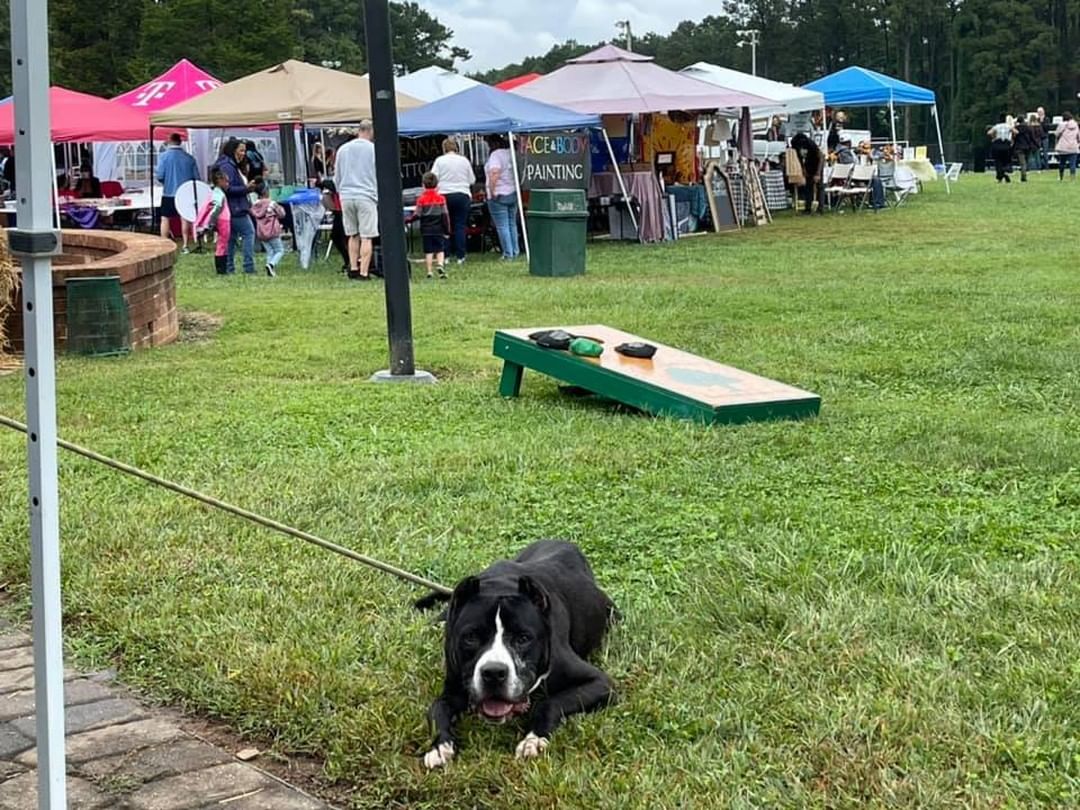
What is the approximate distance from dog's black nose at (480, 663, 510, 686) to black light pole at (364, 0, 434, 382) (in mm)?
5673

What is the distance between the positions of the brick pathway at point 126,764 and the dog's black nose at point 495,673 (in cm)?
47

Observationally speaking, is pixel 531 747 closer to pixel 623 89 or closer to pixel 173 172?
pixel 623 89

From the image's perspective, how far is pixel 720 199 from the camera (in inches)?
903

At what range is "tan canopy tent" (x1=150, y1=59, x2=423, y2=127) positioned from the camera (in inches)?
773

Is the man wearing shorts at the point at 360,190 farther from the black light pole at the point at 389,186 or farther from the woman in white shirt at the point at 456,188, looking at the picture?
the black light pole at the point at 389,186

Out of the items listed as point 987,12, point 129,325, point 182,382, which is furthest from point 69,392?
point 987,12

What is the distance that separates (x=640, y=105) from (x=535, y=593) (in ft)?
56.2

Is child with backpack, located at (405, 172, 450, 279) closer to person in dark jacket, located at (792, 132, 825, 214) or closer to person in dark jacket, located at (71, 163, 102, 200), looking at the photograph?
person in dark jacket, located at (792, 132, 825, 214)

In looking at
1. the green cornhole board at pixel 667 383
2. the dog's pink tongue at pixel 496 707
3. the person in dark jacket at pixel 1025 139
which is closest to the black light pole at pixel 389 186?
the green cornhole board at pixel 667 383

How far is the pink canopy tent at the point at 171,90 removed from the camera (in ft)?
84.5

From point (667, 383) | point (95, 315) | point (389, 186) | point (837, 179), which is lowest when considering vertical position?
point (667, 383)

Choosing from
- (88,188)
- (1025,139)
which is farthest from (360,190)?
(1025,139)

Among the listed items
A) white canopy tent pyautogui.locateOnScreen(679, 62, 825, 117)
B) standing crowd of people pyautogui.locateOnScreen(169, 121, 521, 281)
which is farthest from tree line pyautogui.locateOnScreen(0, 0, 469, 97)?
standing crowd of people pyautogui.locateOnScreen(169, 121, 521, 281)

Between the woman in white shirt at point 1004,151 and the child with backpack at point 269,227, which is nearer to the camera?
the child with backpack at point 269,227
